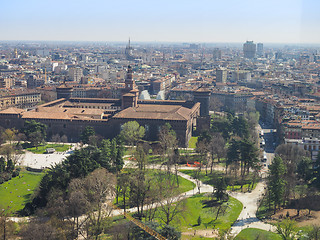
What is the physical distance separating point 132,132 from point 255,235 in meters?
27.0

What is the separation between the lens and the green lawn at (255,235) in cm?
3118

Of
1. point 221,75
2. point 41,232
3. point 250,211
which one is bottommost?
point 250,211

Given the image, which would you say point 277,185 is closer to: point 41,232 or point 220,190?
point 220,190

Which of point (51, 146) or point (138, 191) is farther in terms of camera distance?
point (51, 146)

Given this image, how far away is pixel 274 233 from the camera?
3225cm

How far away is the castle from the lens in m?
58.9

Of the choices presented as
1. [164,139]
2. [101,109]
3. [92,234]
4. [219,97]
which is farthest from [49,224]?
[219,97]

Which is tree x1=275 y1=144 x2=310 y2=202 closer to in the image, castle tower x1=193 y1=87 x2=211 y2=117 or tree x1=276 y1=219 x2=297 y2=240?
tree x1=276 y1=219 x2=297 y2=240

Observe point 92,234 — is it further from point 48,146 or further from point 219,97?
point 219,97

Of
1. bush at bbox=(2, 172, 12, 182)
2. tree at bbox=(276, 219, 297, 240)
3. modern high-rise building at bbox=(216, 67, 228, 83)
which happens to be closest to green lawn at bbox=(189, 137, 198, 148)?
bush at bbox=(2, 172, 12, 182)

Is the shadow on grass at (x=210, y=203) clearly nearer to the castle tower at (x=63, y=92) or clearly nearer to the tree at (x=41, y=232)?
the tree at (x=41, y=232)

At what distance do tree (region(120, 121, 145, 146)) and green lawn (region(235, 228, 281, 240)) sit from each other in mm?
24613

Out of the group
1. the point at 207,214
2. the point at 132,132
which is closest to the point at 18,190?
the point at 207,214

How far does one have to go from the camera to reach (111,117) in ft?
199
